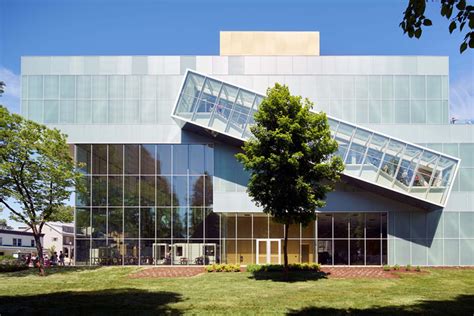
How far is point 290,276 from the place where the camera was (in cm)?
3019

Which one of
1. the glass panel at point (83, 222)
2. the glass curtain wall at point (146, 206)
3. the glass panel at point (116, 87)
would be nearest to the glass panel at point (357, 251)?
the glass curtain wall at point (146, 206)

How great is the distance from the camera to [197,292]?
22750 millimetres

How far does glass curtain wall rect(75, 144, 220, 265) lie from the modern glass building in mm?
77

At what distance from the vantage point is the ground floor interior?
37875 mm

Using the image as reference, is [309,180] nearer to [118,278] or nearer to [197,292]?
[197,292]

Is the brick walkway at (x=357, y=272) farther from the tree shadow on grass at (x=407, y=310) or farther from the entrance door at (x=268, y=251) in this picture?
the tree shadow on grass at (x=407, y=310)

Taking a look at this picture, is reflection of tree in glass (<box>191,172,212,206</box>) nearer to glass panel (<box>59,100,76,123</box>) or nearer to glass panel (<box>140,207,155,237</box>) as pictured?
glass panel (<box>140,207,155,237</box>)

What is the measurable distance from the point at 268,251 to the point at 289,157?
521 inches

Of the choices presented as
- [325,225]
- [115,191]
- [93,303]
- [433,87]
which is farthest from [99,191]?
[433,87]

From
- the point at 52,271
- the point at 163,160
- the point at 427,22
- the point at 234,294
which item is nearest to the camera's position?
the point at 427,22

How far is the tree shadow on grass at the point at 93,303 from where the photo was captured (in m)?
16.7

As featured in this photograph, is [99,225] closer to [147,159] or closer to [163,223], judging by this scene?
[163,223]

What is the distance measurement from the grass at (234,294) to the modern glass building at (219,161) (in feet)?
18.0


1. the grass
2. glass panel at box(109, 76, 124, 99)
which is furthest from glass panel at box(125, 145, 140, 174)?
the grass
